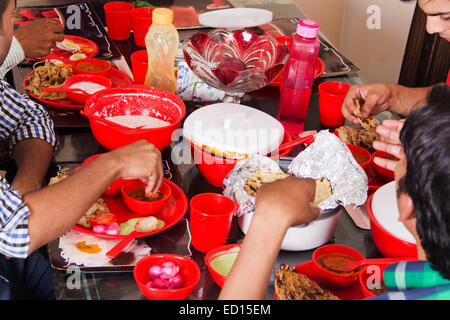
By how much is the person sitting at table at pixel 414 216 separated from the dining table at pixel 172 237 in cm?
13

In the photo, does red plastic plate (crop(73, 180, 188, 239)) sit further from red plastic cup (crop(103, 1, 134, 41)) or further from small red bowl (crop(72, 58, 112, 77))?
red plastic cup (crop(103, 1, 134, 41))

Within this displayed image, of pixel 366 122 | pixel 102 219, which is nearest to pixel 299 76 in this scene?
pixel 366 122

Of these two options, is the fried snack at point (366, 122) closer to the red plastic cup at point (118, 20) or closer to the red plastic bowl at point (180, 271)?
the red plastic bowl at point (180, 271)

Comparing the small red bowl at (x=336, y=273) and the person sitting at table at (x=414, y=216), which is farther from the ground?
the person sitting at table at (x=414, y=216)

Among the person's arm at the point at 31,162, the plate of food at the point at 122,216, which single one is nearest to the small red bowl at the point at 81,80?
the person's arm at the point at 31,162

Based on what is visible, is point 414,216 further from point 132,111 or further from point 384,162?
point 132,111

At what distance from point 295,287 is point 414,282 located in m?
0.22

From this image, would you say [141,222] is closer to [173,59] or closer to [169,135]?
[169,135]

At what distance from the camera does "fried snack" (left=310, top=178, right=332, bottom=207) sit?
1.14 meters

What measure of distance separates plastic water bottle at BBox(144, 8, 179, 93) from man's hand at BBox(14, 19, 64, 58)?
44 centimetres

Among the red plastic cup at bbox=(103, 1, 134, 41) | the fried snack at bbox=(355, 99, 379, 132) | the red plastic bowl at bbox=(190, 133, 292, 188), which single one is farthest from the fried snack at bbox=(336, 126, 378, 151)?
the red plastic cup at bbox=(103, 1, 134, 41)

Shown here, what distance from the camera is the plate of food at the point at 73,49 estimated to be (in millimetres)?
1933

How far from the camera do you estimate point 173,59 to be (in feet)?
5.54

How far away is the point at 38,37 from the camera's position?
186 centimetres
